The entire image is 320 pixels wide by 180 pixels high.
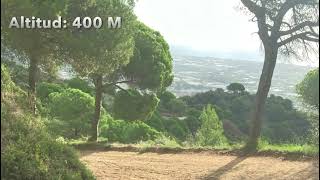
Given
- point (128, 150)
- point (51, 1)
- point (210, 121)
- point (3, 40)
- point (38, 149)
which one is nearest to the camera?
point (38, 149)

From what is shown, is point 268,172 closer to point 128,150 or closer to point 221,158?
point 221,158

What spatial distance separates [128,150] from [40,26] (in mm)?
6131

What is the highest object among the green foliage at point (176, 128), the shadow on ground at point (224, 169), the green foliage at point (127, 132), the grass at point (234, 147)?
the grass at point (234, 147)

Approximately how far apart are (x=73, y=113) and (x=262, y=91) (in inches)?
635

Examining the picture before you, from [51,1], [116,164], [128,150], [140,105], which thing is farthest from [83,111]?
[51,1]

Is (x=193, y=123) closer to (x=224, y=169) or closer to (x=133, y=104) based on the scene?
(x=133, y=104)

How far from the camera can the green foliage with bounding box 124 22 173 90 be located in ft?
69.6

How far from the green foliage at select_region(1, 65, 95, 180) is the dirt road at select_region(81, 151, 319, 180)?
2801mm

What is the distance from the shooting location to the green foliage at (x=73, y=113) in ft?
94.9

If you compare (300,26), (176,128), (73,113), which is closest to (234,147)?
(300,26)

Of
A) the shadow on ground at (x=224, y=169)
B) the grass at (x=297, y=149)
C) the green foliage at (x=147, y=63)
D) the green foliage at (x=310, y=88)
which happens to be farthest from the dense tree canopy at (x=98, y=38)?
the green foliage at (x=310, y=88)

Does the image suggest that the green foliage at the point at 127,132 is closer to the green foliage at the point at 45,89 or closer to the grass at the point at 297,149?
the green foliage at the point at 45,89

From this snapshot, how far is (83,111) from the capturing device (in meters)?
29.3

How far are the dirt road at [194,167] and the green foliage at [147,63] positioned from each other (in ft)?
21.5
